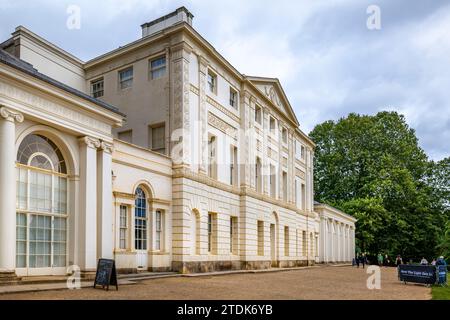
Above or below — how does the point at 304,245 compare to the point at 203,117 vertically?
below

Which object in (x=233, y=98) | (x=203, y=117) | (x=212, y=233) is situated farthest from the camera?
(x=233, y=98)

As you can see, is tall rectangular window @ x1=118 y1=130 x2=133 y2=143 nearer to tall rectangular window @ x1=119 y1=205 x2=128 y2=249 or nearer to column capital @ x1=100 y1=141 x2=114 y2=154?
tall rectangular window @ x1=119 y1=205 x2=128 y2=249

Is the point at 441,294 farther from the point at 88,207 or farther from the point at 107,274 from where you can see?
the point at 88,207

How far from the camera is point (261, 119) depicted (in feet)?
106

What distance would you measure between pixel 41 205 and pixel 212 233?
11.7 meters

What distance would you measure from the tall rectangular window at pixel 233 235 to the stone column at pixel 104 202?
1161 centimetres

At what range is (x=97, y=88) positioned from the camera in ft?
87.7

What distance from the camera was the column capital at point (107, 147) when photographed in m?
17.1

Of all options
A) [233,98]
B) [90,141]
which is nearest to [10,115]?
[90,141]

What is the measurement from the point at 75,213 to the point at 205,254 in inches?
364

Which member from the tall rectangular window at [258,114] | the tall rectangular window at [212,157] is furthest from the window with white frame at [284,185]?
the tall rectangular window at [212,157]

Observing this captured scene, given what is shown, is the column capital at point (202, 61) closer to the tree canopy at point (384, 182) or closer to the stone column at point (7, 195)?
the stone column at point (7, 195)

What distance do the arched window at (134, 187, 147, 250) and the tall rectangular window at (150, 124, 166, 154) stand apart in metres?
3.11
